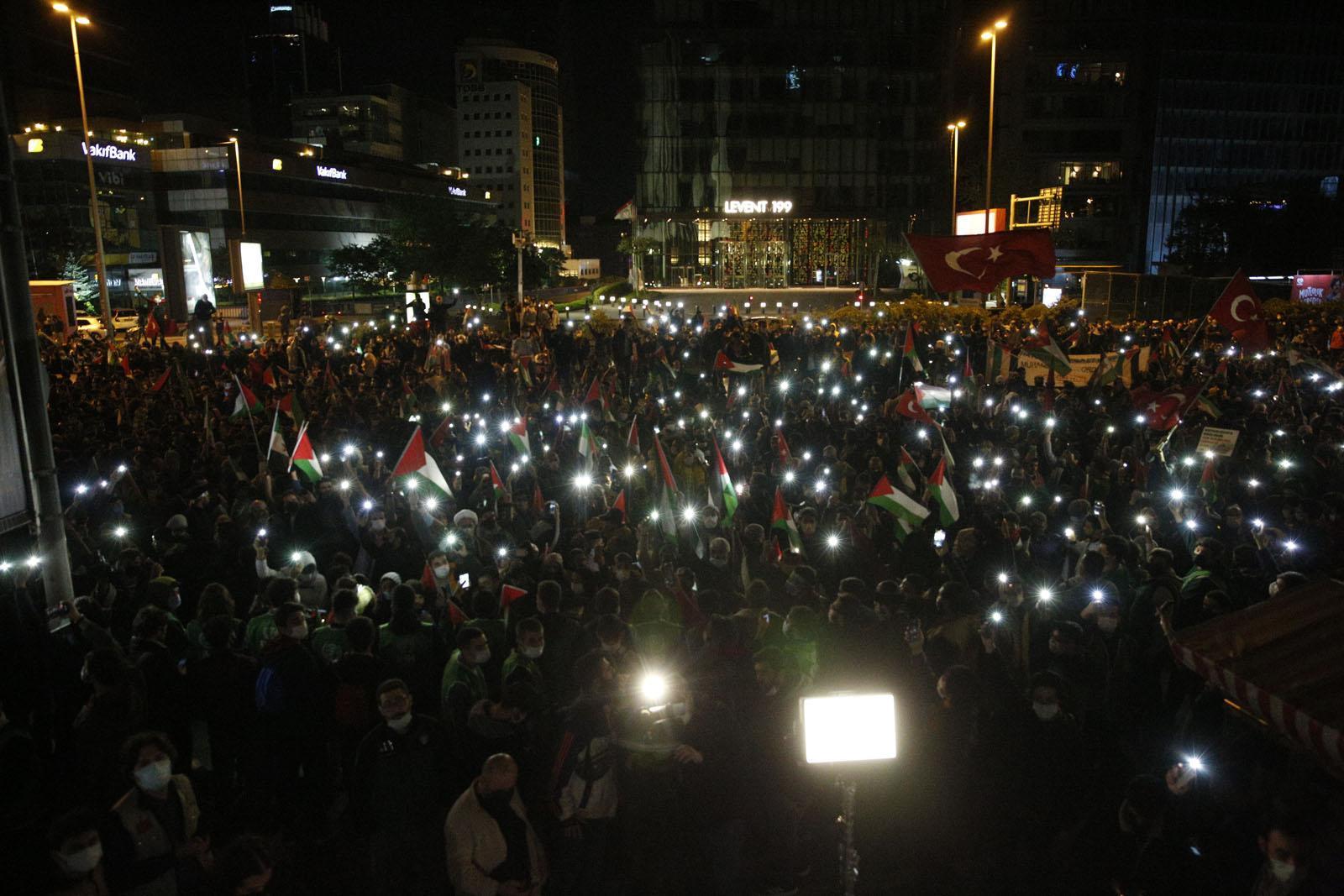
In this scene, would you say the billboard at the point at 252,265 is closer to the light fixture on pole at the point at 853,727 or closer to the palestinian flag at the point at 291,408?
the palestinian flag at the point at 291,408

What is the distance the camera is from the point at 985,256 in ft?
42.5

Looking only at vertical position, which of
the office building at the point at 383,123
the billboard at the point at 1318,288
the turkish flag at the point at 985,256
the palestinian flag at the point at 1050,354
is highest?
the office building at the point at 383,123

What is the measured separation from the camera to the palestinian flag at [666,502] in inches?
376

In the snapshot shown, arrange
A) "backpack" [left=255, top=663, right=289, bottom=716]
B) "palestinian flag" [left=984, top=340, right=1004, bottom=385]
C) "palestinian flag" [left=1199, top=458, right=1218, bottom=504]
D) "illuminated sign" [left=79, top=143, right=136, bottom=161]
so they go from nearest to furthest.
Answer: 1. "backpack" [left=255, top=663, right=289, bottom=716]
2. "palestinian flag" [left=1199, top=458, right=1218, bottom=504]
3. "palestinian flag" [left=984, top=340, right=1004, bottom=385]
4. "illuminated sign" [left=79, top=143, right=136, bottom=161]

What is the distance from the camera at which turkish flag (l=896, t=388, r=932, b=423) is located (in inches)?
502

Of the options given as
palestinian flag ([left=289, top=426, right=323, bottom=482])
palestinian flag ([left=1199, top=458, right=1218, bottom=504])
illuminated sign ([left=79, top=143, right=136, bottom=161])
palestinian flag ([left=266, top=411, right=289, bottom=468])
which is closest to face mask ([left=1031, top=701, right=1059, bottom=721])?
palestinian flag ([left=1199, top=458, right=1218, bottom=504])

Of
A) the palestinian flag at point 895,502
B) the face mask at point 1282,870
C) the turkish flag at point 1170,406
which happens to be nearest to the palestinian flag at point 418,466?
the palestinian flag at point 895,502

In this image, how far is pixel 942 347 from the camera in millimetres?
20078

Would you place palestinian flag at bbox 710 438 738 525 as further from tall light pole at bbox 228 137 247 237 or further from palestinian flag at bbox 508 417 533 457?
tall light pole at bbox 228 137 247 237

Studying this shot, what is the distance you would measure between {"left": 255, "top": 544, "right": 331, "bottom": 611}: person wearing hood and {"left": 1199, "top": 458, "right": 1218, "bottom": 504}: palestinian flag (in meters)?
9.38

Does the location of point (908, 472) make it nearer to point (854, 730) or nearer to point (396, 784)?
point (854, 730)

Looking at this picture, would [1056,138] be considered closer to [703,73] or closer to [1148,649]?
[703,73]

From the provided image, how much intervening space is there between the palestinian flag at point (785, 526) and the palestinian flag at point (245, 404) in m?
7.00

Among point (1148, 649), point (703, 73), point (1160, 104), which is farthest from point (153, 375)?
point (1160, 104)
